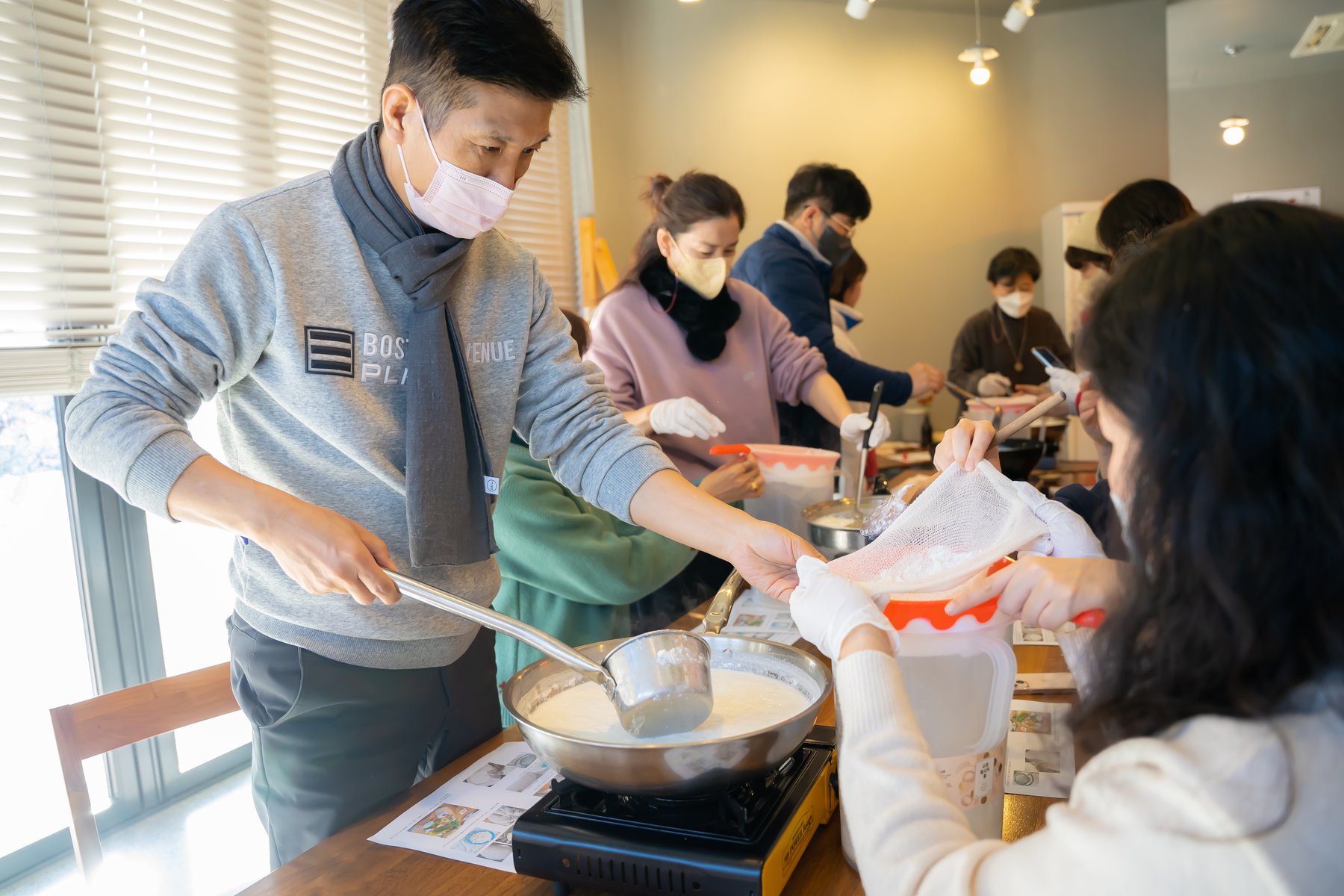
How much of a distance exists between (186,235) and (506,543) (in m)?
1.52

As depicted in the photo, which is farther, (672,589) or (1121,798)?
(672,589)

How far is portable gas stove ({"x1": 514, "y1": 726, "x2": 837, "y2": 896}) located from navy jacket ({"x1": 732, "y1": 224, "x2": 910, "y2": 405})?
7.67 feet

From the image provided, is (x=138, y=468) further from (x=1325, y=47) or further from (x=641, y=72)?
(x=1325, y=47)

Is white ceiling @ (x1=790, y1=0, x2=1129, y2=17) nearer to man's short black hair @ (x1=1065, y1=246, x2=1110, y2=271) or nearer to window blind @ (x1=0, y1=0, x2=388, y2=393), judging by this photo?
man's short black hair @ (x1=1065, y1=246, x2=1110, y2=271)

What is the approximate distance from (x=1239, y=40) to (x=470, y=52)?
687 centimetres

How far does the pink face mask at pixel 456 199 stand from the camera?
1.36 meters

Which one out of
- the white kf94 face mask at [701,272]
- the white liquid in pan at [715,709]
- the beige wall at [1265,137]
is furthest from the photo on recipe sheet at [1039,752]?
the beige wall at [1265,137]

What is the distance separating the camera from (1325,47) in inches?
246

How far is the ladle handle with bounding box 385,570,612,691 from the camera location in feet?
3.47

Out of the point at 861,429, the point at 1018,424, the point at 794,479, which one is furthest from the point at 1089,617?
the point at 861,429

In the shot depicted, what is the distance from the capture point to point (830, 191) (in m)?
3.26

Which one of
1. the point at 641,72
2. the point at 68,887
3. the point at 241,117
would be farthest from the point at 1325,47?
the point at 68,887

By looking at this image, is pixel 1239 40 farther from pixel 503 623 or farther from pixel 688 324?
pixel 503 623

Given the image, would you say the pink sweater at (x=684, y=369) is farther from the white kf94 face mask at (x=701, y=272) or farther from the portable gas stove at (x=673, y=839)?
the portable gas stove at (x=673, y=839)
